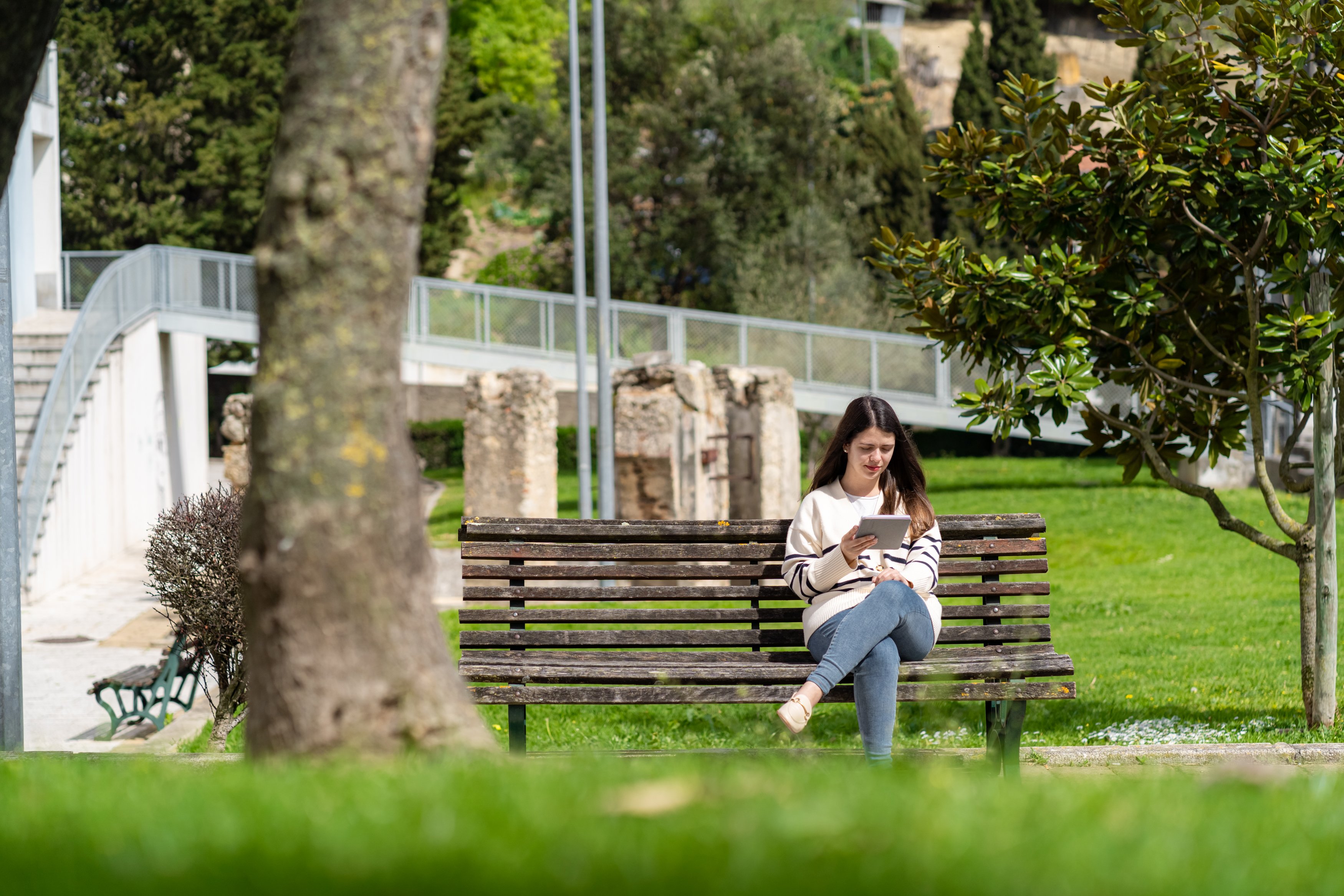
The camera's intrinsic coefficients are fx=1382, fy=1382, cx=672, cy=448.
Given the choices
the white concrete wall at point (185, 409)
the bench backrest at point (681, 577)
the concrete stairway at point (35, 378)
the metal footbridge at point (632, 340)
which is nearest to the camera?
the bench backrest at point (681, 577)

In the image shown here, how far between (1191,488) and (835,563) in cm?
265

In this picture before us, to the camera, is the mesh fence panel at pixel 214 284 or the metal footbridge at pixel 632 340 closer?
the mesh fence panel at pixel 214 284

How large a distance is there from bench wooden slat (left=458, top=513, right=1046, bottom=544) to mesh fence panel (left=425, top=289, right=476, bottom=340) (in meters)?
21.8

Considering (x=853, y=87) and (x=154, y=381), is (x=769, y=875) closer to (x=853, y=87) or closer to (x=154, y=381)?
(x=154, y=381)

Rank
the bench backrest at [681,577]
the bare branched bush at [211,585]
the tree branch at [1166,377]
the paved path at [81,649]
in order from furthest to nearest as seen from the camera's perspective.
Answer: the paved path at [81,649], the tree branch at [1166,377], the bare branched bush at [211,585], the bench backrest at [681,577]


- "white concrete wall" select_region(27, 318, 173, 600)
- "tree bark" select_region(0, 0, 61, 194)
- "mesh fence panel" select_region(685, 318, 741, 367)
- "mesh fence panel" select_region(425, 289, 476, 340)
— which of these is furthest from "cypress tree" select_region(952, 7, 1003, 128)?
"tree bark" select_region(0, 0, 61, 194)

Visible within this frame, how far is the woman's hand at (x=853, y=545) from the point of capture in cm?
511

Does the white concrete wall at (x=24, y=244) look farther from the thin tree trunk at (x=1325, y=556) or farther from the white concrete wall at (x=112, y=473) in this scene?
the thin tree trunk at (x=1325, y=556)

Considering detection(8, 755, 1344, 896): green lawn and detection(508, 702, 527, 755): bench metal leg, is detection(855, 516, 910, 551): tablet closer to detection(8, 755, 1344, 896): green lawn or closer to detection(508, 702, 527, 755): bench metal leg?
detection(508, 702, 527, 755): bench metal leg

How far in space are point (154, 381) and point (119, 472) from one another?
11.2 feet

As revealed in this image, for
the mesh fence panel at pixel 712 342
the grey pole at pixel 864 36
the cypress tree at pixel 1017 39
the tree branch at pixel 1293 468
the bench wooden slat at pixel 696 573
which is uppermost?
the grey pole at pixel 864 36

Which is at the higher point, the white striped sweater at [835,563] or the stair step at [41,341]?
the stair step at [41,341]

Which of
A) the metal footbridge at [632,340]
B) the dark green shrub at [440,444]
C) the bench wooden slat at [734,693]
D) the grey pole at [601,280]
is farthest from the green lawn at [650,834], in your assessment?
the dark green shrub at [440,444]

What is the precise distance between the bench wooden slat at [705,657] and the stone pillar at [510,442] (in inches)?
578
